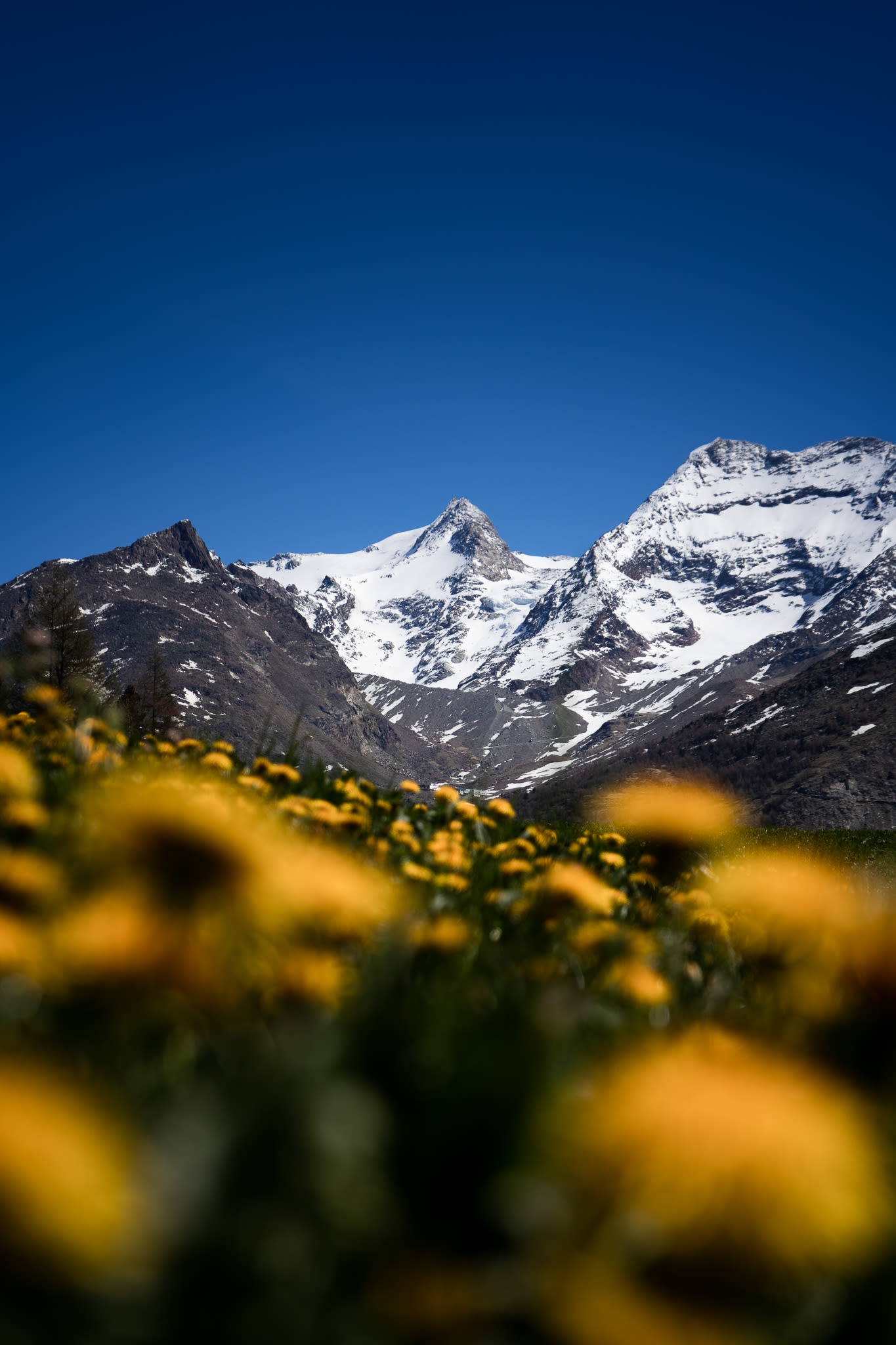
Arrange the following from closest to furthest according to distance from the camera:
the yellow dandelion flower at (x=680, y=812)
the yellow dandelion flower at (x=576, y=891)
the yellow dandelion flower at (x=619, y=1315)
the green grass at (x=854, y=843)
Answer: the yellow dandelion flower at (x=619, y=1315), the yellow dandelion flower at (x=576, y=891), the yellow dandelion flower at (x=680, y=812), the green grass at (x=854, y=843)

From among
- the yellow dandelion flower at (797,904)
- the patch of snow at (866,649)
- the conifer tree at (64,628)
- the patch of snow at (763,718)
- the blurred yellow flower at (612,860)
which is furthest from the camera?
the patch of snow at (763,718)

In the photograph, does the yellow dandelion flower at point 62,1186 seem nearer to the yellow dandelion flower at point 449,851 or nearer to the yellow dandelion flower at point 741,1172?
the yellow dandelion flower at point 741,1172

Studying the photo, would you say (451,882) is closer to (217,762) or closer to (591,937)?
(591,937)

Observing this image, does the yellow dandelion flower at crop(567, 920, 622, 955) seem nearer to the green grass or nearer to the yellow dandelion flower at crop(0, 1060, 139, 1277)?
the yellow dandelion flower at crop(0, 1060, 139, 1277)

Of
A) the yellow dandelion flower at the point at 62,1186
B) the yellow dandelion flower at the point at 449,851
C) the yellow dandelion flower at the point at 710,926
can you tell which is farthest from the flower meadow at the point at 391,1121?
the yellow dandelion flower at the point at 449,851

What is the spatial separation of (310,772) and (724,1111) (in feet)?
17.3

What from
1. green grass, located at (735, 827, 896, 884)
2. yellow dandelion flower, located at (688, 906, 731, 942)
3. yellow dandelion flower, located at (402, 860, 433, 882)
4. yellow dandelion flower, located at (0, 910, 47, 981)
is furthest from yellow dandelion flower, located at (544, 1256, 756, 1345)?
green grass, located at (735, 827, 896, 884)

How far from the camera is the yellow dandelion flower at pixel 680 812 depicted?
3.27 m

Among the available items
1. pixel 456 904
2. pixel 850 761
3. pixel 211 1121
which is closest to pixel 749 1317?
pixel 211 1121

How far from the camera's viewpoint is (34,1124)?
2.97ft

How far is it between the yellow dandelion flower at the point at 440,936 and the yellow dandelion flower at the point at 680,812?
3.56ft

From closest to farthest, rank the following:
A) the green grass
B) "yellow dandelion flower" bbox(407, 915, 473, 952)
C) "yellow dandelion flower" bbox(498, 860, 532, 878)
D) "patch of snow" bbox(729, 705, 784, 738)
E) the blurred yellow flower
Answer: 1. "yellow dandelion flower" bbox(407, 915, 473, 952)
2. "yellow dandelion flower" bbox(498, 860, 532, 878)
3. the blurred yellow flower
4. the green grass
5. "patch of snow" bbox(729, 705, 784, 738)

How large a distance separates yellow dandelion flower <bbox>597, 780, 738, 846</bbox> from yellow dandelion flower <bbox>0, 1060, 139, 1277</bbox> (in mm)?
2571

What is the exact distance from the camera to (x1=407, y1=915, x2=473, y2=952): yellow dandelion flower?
2537 millimetres
